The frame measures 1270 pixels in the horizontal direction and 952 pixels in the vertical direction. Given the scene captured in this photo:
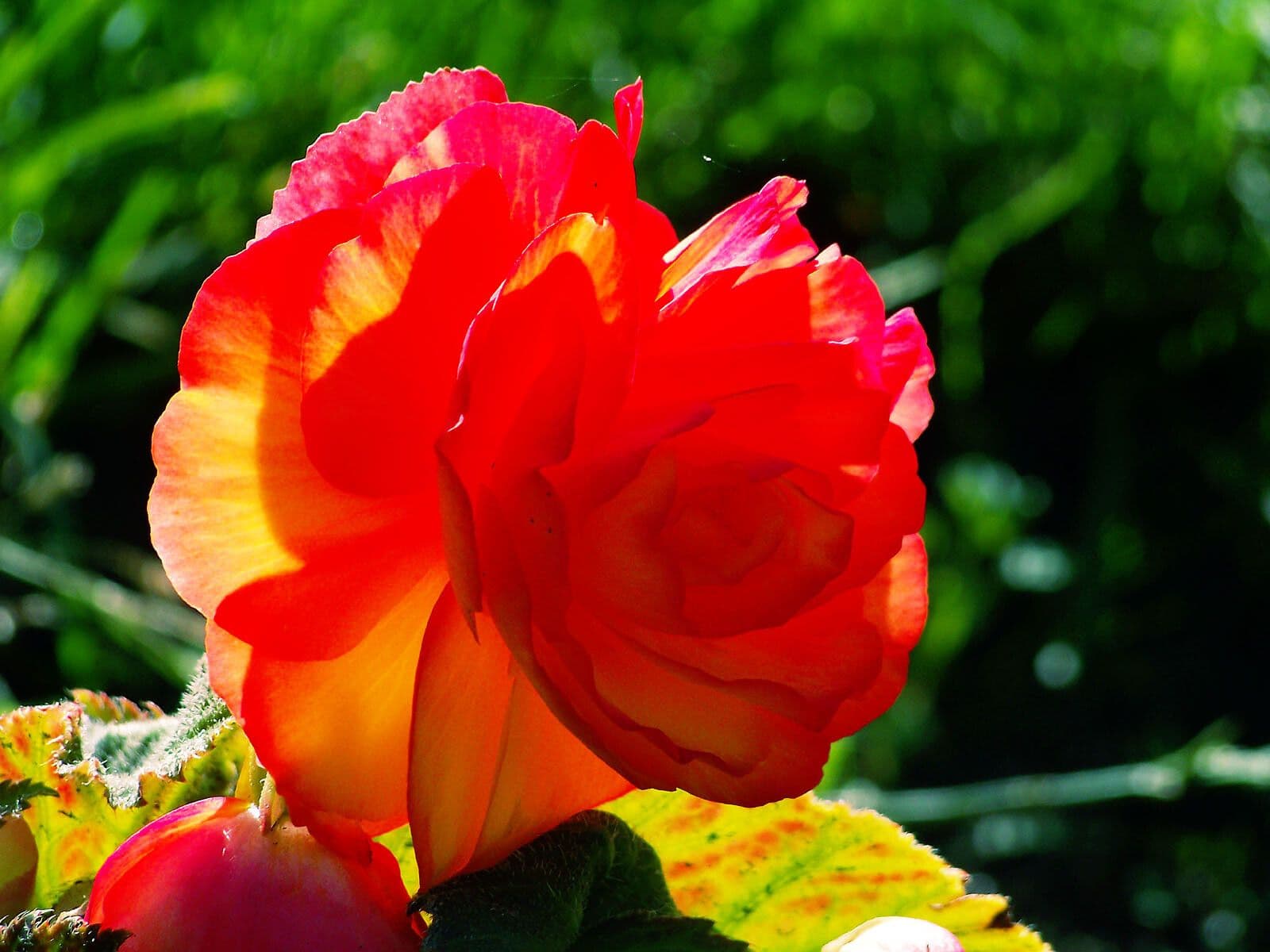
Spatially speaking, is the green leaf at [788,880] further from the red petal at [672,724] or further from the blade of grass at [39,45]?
the blade of grass at [39,45]

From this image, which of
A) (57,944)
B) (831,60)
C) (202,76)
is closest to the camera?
(57,944)

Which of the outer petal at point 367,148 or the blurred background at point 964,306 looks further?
the blurred background at point 964,306

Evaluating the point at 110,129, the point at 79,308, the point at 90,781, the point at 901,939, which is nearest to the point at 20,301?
the point at 79,308

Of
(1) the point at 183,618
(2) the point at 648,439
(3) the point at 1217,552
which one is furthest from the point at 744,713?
(3) the point at 1217,552

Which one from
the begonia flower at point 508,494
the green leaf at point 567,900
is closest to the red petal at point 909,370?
the begonia flower at point 508,494

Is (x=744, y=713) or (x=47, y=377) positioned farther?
(x=47, y=377)

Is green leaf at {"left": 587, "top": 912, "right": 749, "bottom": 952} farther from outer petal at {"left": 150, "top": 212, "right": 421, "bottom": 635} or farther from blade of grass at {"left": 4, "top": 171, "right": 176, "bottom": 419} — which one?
blade of grass at {"left": 4, "top": 171, "right": 176, "bottom": 419}

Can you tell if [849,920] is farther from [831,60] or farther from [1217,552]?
[831,60]
